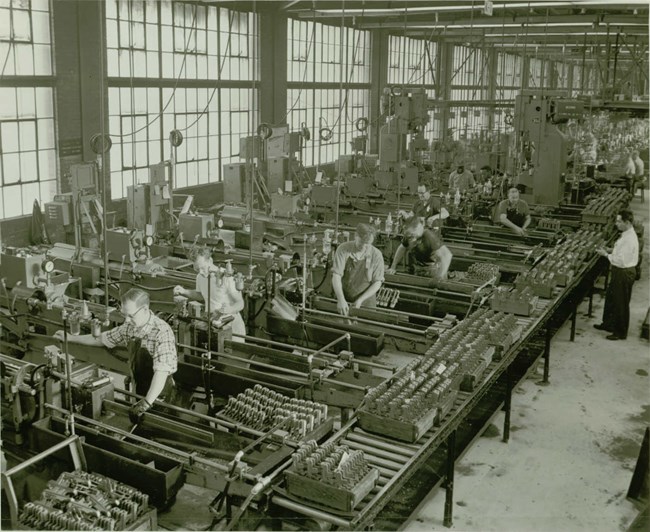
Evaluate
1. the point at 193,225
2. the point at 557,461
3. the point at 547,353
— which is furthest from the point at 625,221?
the point at 193,225

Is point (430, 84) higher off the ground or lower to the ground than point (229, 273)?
higher

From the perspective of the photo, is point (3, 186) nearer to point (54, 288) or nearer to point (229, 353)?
point (54, 288)

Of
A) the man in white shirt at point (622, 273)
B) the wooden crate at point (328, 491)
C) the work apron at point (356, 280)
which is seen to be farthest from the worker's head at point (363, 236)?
the wooden crate at point (328, 491)

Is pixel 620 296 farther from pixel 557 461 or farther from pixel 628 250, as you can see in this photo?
pixel 557 461

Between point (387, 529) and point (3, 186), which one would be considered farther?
point (3, 186)

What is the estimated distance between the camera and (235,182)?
13.4 metres

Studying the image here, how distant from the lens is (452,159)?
1941 cm

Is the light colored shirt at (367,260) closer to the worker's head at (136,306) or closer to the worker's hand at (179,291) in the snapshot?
the worker's hand at (179,291)

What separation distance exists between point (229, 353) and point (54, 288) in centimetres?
261

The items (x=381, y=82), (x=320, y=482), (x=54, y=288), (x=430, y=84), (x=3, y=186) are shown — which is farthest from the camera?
(x=430, y=84)

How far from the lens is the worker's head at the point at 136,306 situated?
16.1 feet

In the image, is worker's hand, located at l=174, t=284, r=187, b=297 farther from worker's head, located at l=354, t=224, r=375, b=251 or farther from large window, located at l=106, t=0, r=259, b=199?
large window, located at l=106, t=0, r=259, b=199

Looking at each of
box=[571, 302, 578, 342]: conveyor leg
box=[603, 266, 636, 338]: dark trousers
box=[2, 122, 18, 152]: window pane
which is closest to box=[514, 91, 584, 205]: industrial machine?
box=[603, 266, 636, 338]: dark trousers

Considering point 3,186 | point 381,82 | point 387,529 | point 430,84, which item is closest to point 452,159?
point 381,82
